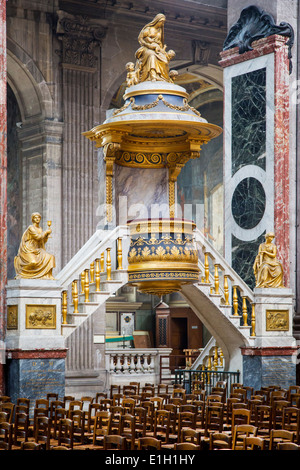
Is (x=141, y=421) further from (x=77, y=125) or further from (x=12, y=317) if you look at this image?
(x=77, y=125)

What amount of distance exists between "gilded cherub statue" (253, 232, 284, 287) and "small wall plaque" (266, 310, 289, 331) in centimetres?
51

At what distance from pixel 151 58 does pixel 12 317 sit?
557 centimetres

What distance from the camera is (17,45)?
67.0 feet

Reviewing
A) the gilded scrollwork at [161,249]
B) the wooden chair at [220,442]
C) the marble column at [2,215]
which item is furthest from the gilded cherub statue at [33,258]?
the wooden chair at [220,442]

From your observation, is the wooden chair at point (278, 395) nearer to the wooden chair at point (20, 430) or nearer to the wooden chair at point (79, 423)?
the wooden chair at point (79, 423)

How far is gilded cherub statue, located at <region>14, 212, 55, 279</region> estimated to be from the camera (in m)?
14.6

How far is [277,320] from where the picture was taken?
56.3 ft

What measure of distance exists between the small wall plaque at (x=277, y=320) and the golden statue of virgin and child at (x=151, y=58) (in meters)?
4.72

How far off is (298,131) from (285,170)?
1131 millimetres

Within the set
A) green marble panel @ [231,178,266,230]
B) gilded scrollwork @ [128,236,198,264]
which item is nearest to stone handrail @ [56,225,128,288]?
gilded scrollwork @ [128,236,198,264]

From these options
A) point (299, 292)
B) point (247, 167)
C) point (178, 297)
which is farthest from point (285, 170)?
point (178, 297)

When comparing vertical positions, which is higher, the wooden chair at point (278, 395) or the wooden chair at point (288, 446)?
the wooden chair at point (288, 446)

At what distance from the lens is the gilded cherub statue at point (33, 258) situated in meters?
14.6
